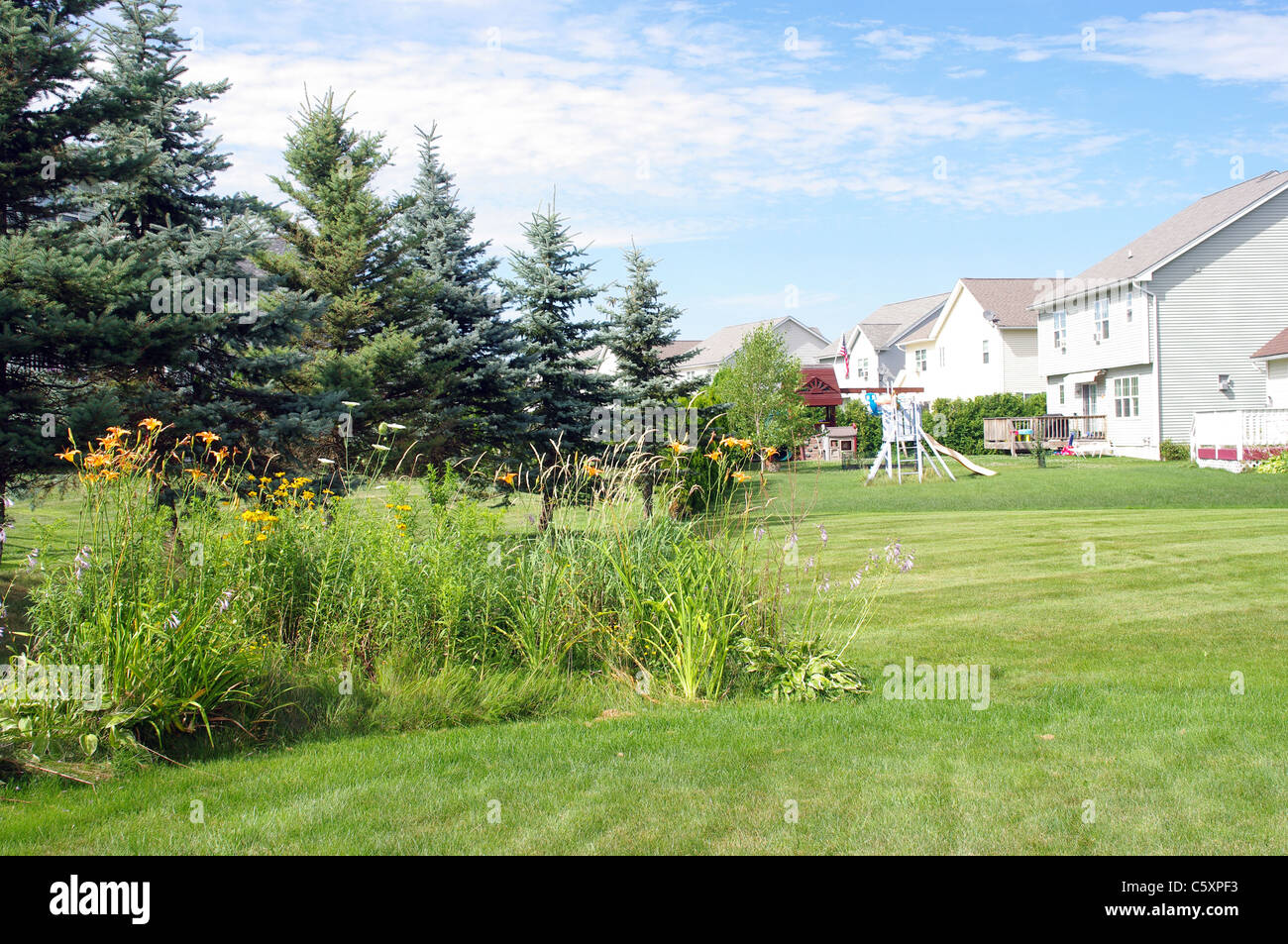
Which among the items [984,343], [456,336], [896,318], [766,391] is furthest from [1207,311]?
[896,318]

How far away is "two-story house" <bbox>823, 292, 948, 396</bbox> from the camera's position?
203 feet

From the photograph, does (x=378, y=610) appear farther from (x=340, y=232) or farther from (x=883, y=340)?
(x=883, y=340)

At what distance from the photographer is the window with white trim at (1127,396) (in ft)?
108

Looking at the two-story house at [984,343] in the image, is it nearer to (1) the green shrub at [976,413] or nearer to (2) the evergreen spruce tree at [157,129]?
(1) the green shrub at [976,413]

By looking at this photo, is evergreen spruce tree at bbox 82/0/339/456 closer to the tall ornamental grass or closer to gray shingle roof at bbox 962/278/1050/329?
the tall ornamental grass

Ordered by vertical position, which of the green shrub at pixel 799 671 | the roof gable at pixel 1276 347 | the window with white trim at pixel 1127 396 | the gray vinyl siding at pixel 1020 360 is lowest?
the green shrub at pixel 799 671

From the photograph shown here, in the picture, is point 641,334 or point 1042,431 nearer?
point 641,334

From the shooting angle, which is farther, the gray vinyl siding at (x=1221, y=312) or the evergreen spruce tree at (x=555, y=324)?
the gray vinyl siding at (x=1221, y=312)

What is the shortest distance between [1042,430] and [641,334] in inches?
903

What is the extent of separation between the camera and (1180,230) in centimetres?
3328

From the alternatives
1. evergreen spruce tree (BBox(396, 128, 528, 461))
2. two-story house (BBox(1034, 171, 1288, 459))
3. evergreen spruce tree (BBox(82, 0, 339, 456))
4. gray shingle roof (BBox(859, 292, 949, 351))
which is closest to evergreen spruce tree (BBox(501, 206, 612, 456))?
evergreen spruce tree (BBox(396, 128, 528, 461))

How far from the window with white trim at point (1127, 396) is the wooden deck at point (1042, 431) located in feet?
3.78

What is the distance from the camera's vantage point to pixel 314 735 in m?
5.33

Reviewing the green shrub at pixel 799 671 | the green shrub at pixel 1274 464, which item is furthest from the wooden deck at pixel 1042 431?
the green shrub at pixel 799 671
